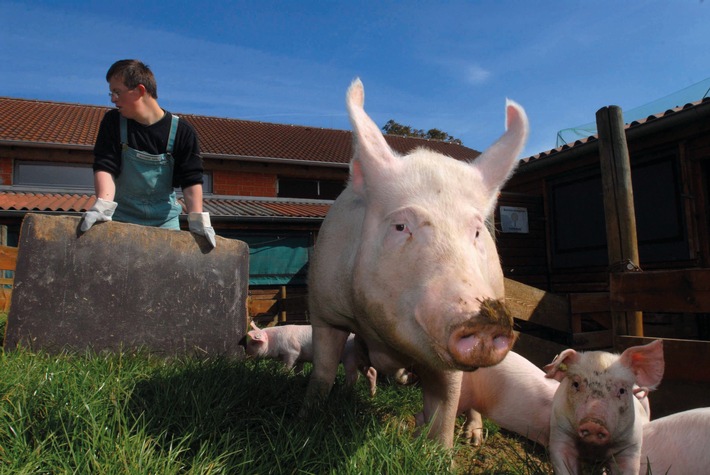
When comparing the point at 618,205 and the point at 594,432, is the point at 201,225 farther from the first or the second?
the point at 618,205

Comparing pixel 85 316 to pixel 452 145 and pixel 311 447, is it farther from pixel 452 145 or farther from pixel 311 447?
pixel 452 145

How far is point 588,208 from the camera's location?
37.3 feet

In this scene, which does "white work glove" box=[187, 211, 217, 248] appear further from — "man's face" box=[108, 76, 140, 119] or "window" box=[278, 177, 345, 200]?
"window" box=[278, 177, 345, 200]

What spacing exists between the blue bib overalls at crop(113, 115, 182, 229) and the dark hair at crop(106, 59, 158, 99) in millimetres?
296

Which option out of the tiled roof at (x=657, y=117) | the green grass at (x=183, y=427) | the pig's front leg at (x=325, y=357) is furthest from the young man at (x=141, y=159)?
the tiled roof at (x=657, y=117)

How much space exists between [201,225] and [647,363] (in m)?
3.11

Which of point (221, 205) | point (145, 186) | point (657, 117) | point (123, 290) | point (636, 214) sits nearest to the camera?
point (123, 290)

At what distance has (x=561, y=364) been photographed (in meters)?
2.90

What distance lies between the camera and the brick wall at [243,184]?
1856cm

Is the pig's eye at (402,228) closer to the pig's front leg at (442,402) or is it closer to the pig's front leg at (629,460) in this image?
the pig's front leg at (442,402)

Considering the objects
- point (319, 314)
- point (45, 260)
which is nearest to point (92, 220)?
point (45, 260)

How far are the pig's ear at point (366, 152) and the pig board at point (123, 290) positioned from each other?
6.30 feet

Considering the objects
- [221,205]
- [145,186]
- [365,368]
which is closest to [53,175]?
[221,205]

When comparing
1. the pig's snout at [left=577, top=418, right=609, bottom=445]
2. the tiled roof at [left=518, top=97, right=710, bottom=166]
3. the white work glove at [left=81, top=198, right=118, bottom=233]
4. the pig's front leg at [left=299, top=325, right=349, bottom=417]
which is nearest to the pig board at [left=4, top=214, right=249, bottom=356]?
the white work glove at [left=81, top=198, right=118, bottom=233]
